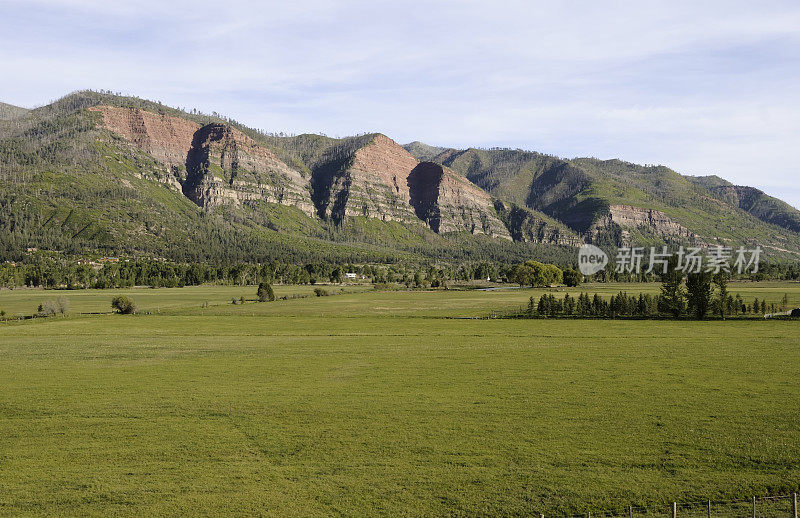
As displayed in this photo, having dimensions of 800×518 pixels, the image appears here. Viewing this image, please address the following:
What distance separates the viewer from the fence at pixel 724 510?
2120 cm

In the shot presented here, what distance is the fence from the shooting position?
69.6 ft

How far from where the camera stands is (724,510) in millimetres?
21719

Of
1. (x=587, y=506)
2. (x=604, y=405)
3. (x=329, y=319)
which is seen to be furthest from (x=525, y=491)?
(x=329, y=319)

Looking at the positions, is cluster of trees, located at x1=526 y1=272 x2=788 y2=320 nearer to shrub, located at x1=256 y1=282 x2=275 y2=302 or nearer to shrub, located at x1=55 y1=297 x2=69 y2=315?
shrub, located at x1=256 y1=282 x2=275 y2=302

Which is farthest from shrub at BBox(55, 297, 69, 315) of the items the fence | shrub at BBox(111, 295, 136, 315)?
the fence

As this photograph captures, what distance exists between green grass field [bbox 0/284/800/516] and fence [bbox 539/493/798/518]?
498 millimetres

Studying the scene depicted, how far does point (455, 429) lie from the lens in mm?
31688

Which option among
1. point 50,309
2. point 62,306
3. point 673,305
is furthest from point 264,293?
point 673,305

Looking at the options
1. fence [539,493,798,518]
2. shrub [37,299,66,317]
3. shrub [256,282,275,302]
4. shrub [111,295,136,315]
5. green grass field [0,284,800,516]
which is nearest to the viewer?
fence [539,493,798,518]

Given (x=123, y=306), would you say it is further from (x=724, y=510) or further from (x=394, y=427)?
(x=724, y=510)

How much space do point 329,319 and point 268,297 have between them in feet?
162

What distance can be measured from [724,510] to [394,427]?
17.2 m

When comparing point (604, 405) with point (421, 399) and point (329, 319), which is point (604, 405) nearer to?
point (421, 399)

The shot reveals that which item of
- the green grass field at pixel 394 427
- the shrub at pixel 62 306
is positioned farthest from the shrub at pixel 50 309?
the green grass field at pixel 394 427
